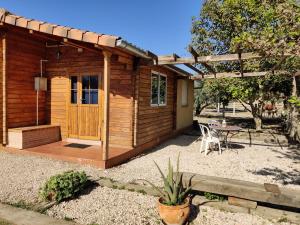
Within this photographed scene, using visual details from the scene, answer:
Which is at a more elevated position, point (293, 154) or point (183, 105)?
point (183, 105)

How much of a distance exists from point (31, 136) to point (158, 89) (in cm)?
419

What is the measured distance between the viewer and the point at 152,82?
25.3ft

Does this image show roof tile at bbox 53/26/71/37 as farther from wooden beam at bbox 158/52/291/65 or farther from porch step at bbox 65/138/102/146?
porch step at bbox 65/138/102/146

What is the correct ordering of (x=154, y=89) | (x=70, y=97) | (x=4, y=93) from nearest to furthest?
(x=4, y=93) < (x=70, y=97) < (x=154, y=89)

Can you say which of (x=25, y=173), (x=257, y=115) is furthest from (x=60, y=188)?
(x=257, y=115)

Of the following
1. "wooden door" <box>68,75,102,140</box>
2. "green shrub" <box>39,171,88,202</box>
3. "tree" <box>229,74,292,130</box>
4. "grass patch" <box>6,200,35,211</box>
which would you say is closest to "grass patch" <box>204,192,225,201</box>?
"green shrub" <box>39,171,88,202</box>

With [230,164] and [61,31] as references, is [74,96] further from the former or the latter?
[230,164]

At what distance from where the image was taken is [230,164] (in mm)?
6035

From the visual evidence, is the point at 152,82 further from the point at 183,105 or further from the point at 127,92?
the point at 183,105

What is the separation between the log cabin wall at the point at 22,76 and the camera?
645 centimetres

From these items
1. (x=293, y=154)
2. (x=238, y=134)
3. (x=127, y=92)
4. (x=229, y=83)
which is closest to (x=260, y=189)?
(x=127, y=92)

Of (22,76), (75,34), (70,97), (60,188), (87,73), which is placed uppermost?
(75,34)

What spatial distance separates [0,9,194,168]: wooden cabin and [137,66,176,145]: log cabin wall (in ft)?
0.10

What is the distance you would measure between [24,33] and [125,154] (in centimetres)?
434
